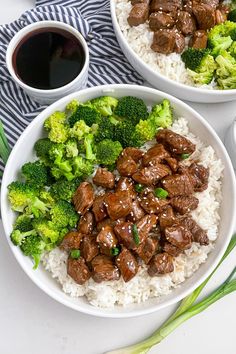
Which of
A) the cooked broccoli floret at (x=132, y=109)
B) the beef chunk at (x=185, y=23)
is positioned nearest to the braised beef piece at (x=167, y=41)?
the beef chunk at (x=185, y=23)

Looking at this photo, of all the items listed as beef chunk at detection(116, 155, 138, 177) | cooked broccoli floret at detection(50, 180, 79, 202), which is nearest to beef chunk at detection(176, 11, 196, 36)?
beef chunk at detection(116, 155, 138, 177)

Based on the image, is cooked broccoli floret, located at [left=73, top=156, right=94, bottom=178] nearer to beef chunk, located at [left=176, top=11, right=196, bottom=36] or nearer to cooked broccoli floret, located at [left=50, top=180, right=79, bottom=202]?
cooked broccoli floret, located at [left=50, top=180, right=79, bottom=202]

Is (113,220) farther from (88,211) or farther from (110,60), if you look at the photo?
(110,60)

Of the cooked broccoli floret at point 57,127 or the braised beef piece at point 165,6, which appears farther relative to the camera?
the braised beef piece at point 165,6

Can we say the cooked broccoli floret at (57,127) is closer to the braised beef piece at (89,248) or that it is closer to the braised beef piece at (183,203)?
the braised beef piece at (89,248)

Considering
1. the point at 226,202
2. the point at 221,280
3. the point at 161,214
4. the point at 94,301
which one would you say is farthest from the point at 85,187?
the point at 221,280

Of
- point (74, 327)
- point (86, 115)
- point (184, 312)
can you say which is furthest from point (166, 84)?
point (74, 327)

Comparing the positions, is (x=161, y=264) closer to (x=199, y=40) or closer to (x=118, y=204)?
(x=118, y=204)
